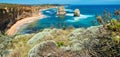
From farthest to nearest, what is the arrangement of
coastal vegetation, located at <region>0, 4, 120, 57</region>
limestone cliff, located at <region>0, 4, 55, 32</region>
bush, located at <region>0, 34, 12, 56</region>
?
limestone cliff, located at <region>0, 4, 55, 32</region>, bush, located at <region>0, 34, 12, 56</region>, coastal vegetation, located at <region>0, 4, 120, 57</region>

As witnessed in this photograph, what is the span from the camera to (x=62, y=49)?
8.45 metres

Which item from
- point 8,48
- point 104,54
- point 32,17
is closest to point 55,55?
point 104,54

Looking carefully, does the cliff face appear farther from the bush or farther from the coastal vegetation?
the coastal vegetation

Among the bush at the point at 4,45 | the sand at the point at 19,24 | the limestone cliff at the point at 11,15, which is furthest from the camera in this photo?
the limestone cliff at the point at 11,15

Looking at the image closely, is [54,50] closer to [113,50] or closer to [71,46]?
[71,46]

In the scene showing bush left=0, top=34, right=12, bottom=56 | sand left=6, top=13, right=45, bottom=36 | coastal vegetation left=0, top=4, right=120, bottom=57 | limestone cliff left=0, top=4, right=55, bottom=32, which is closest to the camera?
coastal vegetation left=0, top=4, right=120, bottom=57

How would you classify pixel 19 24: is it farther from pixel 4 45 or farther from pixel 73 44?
pixel 73 44

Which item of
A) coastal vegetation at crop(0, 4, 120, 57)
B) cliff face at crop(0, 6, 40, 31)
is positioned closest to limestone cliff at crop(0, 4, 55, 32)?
cliff face at crop(0, 6, 40, 31)

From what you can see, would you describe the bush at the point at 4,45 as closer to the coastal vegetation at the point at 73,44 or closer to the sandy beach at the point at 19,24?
the coastal vegetation at the point at 73,44

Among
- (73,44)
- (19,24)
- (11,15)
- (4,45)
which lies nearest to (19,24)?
(19,24)

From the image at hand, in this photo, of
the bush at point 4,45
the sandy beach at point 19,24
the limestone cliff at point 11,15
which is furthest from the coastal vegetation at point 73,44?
the limestone cliff at point 11,15

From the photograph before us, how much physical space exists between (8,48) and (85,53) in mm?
3350

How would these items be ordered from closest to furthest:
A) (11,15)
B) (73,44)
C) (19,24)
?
1. (73,44)
2. (19,24)
3. (11,15)

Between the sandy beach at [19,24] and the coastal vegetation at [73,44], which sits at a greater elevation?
the coastal vegetation at [73,44]
